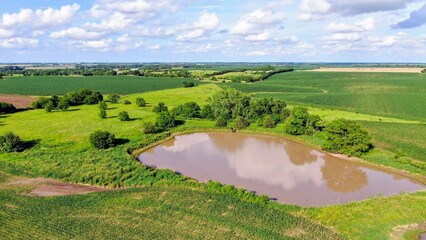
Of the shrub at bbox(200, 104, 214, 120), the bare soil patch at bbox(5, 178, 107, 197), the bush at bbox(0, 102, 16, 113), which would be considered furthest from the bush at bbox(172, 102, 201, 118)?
the bush at bbox(0, 102, 16, 113)

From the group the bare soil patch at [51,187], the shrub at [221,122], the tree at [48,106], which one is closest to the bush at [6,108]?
the tree at [48,106]

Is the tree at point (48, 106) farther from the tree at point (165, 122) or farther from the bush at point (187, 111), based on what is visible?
the tree at point (165, 122)

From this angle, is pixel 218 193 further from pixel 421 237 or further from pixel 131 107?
pixel 131 107

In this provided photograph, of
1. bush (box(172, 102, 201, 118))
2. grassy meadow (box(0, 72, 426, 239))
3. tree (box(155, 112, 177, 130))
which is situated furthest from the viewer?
bush (box(172, 102, 201, 118))

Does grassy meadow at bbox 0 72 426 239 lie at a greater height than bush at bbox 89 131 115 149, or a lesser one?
lesser

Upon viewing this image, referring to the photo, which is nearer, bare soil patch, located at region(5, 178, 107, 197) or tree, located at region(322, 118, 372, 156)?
bare soil patch, located at region(5, 178, 107, 197)

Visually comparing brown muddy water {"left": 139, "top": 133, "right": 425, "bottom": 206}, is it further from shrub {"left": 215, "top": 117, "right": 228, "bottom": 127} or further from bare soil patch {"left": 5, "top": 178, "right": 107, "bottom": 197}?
bare soil patch {"left": 5, "top": 178, "right": 107, "bottom": 197}

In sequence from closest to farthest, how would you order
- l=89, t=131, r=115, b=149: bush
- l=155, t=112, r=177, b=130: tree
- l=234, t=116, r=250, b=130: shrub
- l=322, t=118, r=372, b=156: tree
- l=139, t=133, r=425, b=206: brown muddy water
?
l=139, t=133, r=425, b=206: brown muddy water, l=322, t=118, r=372, b=156: tree, l=89, t=131, r=115, b=149: bush, l=155, t=112, r=177, b=130: tree, l=234, t=116, r=250, b=130: shrub


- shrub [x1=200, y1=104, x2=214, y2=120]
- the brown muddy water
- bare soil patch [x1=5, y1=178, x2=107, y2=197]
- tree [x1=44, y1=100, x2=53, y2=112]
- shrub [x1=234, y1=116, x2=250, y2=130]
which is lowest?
the brown muddy water
